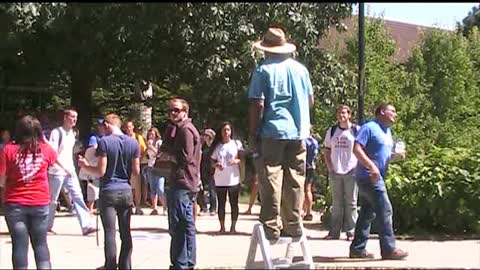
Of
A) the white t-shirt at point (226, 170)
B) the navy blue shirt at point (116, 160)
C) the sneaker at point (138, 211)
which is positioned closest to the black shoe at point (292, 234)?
the navy blue shirt at point (116, 160)

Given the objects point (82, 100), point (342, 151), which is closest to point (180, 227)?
point (342, 151)

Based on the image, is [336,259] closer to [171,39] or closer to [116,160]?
[116,160]

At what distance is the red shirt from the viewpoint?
27.5 ft

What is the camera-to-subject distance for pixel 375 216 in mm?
9820

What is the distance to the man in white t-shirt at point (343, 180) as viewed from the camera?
39.2ft

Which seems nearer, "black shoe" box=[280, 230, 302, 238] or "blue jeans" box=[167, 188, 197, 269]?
"black shoe" box=[280, 230, 302, 238]

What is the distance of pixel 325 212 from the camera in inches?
563

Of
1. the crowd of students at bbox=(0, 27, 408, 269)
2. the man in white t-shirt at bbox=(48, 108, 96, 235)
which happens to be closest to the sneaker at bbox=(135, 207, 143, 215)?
the man in white t-shirt at bbox=(48, 108, 96, 235)

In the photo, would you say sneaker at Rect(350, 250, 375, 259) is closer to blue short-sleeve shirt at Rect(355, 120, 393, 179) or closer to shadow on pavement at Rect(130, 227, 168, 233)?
blue short-sleeve shirt at Rect(355, 120, 393, 179)

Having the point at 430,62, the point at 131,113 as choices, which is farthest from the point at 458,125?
the point at 131,113

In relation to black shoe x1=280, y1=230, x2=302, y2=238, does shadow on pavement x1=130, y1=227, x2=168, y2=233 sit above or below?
below

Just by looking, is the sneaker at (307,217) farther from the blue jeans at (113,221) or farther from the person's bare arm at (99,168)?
the person's bare arm at (99,168)

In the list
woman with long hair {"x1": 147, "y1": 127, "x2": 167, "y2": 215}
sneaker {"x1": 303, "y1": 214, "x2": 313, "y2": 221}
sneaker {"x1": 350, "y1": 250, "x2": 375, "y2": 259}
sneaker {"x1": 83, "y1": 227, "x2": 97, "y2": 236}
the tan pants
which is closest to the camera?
the tan pants

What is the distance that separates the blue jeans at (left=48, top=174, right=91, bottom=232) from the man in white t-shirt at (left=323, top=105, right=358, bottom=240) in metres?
3.35
